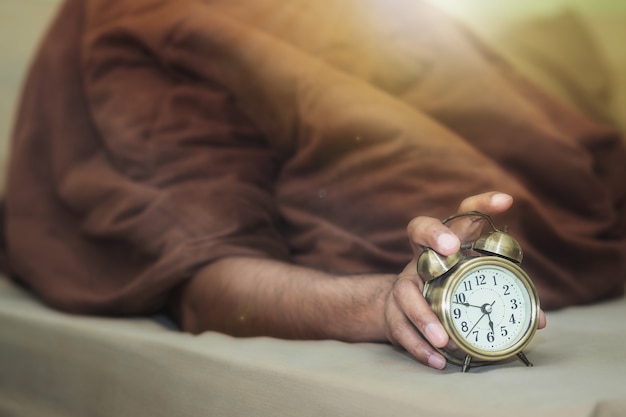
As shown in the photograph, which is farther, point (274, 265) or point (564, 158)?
point (564, 158)

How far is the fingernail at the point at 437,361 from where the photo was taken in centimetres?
76

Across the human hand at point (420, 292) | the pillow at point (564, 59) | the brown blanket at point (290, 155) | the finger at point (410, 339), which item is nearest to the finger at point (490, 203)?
the human hand at point (420, 292)

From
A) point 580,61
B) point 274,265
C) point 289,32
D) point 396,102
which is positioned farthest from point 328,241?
point 580,61

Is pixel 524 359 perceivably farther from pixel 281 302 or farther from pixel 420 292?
pixel 281 302

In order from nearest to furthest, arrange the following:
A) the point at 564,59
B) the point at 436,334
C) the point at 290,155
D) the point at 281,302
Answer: the point at 436,334
the point at 281,302
the point at 290,155
the point at 564,59

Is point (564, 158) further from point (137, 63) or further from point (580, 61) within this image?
point (137, 63)

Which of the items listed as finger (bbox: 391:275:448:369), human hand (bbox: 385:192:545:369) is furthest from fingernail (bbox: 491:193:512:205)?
finger (bbox: 391:275:448:369)

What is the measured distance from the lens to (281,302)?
96 centimetres

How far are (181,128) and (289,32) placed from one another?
21 cm

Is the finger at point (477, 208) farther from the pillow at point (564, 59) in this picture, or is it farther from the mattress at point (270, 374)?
the pillow at point (564, 59)

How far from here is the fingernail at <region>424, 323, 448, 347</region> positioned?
2.35ft

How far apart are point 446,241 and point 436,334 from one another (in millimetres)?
82

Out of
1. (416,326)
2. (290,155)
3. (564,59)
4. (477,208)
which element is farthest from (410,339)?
(564,59)

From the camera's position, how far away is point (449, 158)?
42.3 inches
